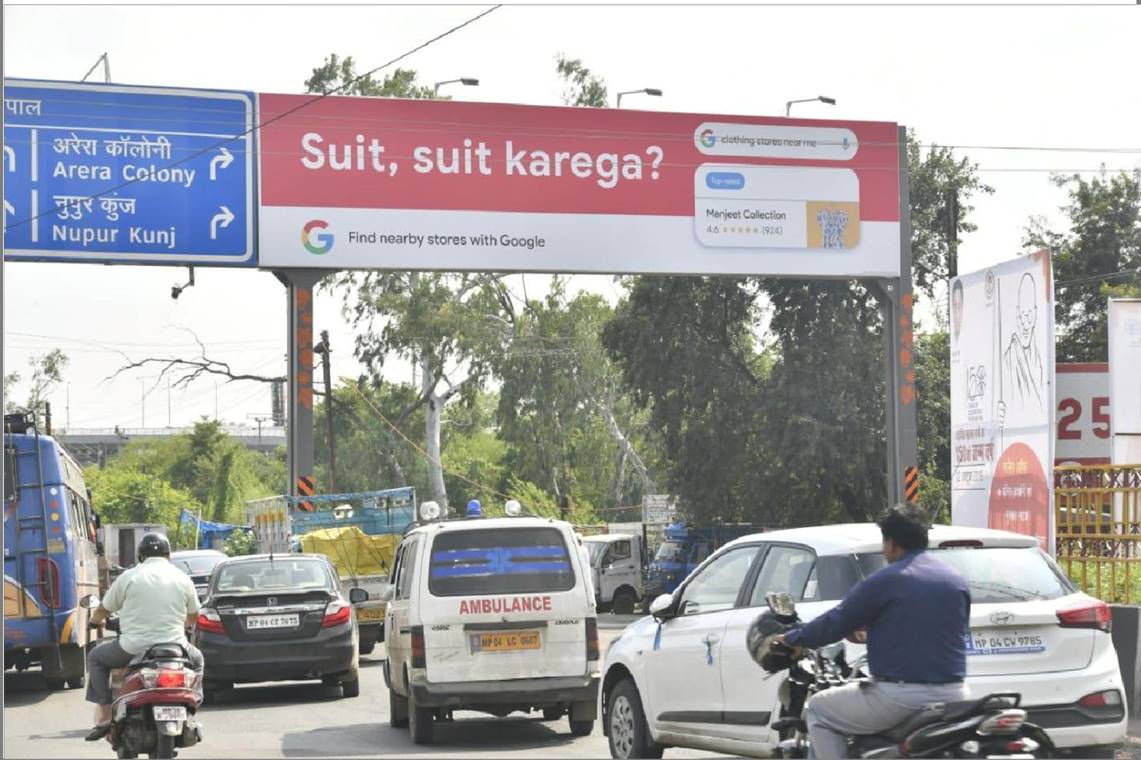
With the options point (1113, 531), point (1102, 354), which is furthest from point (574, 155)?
point (1102, 354)

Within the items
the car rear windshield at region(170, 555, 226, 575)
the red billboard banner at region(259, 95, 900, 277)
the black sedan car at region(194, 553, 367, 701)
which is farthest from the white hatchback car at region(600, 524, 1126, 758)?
the car rear windshield at region(170, 555, 226, 575)

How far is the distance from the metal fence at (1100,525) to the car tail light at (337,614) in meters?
7.15

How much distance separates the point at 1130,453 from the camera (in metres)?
18.8

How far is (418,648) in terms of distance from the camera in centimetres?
1294

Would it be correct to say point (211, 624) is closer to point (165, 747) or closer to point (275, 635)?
point (275, 635)

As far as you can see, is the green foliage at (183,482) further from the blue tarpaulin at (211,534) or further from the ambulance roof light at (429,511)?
the ambulance roof light at (429,511)

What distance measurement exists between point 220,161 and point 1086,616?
1866 cm

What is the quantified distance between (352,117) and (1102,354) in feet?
94.4

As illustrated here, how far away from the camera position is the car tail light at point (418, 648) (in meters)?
12.9

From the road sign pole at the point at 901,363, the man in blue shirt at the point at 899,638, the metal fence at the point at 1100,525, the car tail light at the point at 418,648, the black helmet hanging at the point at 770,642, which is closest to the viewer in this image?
the man in blue shirt at the point at 899,638

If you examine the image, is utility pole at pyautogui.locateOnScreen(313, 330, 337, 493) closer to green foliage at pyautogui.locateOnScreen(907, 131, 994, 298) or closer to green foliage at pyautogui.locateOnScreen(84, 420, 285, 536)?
green foliage at pyautogui.locateOnScreen(907, 131, 994, 298)

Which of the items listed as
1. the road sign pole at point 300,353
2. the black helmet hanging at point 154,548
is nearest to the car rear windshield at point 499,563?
the black helmet hanging at point 154,548

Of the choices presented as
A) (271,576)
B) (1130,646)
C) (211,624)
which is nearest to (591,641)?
(1130,646)

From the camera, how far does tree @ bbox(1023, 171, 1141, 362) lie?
48.0 m
